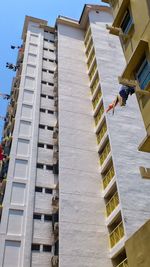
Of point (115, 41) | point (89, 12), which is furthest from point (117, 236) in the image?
point (89, 12)

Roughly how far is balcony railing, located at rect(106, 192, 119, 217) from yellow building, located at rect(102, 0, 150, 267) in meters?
9.73

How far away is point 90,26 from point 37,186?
2088cm

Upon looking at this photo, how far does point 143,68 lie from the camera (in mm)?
10828

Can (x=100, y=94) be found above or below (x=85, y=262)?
A: above

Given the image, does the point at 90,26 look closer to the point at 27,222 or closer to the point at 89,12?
the point at 89,12

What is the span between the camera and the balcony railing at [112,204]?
65.2 feet

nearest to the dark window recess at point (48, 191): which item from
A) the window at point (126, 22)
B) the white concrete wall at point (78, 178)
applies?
the white concrete wall at point (78, 178)

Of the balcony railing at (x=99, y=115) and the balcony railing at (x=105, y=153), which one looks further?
the balcony railing at (x=99, y=115)

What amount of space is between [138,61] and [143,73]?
1.54 feet

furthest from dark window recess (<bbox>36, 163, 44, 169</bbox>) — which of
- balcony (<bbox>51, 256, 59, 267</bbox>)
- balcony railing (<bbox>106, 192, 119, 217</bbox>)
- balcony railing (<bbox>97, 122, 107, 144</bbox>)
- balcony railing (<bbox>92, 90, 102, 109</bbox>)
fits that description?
balcony railing (<bbox>92, 90, 102, 109</bbox>)

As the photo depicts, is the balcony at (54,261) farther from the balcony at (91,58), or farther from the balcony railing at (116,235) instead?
the balcony at (91,58)

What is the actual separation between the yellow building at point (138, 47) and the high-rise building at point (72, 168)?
9036mm

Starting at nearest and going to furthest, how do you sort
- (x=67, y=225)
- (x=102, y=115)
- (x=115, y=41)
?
1. (x=67, y=225)
2. (x=102, y=115)
3. (x=115, y=41)

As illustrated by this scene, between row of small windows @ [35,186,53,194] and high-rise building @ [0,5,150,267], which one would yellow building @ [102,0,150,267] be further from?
row of small windows @ [35,186,53,194]
